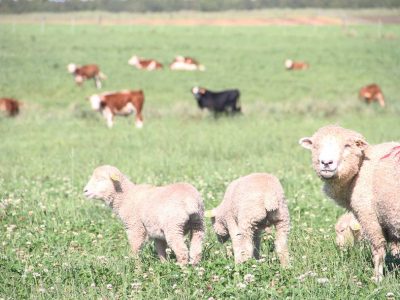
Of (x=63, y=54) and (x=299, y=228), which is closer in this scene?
(x=299, y=228)

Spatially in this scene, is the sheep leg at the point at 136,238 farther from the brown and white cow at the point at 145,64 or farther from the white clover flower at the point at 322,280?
the brown and white cow at the point at 145,64

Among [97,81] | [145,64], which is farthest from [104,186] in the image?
[145,64]

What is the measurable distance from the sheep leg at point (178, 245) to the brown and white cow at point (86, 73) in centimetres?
2794

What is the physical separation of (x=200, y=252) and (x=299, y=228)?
1.93 m

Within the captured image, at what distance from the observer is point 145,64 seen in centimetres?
4138

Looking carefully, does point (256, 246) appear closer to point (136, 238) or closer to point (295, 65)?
point (136, 238)

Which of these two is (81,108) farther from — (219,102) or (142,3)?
(142,3)

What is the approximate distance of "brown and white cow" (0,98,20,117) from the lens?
26250 millimetres

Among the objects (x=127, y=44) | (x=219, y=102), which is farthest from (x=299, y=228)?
(x=127, y=44)

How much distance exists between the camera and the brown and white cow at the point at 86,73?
35.7 m

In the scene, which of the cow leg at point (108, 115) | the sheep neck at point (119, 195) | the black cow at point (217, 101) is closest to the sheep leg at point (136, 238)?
the sheep neck at point (119, 195)

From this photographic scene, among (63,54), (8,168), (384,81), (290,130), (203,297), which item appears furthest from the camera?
(63,54)

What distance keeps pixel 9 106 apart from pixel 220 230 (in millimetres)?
18874

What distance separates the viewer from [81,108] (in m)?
28.1
